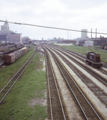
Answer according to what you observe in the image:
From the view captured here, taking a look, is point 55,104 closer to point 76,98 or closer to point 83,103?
point 76,98

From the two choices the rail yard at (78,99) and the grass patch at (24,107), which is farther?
the rail yard at (78,99)

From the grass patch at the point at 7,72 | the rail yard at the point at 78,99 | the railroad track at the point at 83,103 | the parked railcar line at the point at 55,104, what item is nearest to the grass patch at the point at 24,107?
the parked railcar line at the point at 55,104

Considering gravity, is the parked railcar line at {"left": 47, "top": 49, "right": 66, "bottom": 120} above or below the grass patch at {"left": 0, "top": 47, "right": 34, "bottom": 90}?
below

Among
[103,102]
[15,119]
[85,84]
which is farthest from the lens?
[85,84]

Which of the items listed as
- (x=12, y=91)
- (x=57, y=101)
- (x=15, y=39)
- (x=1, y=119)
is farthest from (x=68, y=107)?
(x=15, y=39)

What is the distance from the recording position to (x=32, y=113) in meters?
11.6

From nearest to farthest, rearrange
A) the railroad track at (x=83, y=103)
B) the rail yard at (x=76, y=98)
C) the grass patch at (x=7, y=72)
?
the railroad track at (x=83, y=103) < the rail yard at (x=76, y=98) < the grass patch at (x=7, y=72)

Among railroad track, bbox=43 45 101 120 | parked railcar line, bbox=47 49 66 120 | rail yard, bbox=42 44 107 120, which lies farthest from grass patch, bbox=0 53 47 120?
railroad track, bbox=43 45 101 120

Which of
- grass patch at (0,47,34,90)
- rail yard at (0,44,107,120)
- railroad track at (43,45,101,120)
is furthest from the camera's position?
grass patch at (0,47,34,90)

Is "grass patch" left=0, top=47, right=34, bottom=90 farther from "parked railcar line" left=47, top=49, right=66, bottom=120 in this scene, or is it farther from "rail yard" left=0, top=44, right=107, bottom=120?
"parked railcar line" left=47, top=49, right=66, bottom=120

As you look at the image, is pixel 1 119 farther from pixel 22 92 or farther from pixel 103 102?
pixel 103 102

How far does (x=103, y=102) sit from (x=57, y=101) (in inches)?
188

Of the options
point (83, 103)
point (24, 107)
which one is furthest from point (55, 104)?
point (24, 107)

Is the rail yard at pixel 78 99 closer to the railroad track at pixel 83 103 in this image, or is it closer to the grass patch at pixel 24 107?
the railroad track at pixel 83 103
